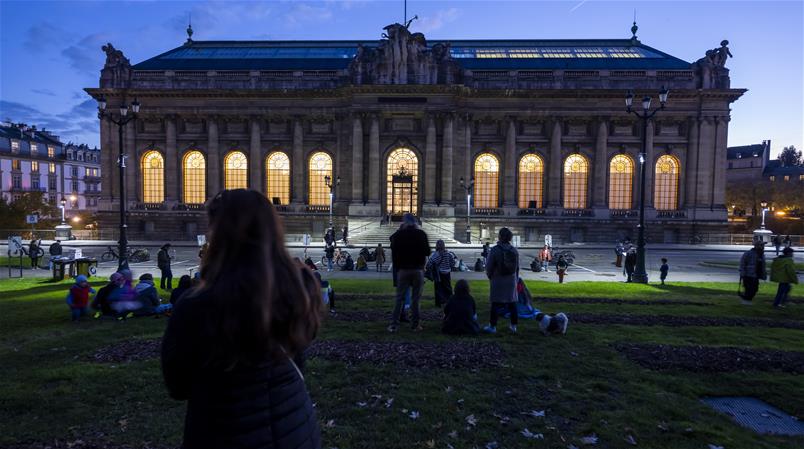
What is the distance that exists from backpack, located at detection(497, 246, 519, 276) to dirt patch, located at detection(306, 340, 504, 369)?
1524mm

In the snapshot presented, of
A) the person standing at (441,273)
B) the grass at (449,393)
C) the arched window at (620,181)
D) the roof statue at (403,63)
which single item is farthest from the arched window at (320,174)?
the grass at (449,393)

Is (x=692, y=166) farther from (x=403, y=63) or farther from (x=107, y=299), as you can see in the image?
(x=107, y=299)

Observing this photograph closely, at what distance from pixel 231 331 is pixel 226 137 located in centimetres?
5120

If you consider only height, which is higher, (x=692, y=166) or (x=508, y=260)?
(x=692, y=166)

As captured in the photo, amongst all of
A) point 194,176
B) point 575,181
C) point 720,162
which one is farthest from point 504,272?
point 720,162

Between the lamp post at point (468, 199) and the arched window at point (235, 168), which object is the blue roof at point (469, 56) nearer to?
the arched window at point (235, 168)

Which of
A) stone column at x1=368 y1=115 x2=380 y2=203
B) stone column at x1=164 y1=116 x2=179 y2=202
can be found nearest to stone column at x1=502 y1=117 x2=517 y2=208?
stone column at x1=368 y1=115 x2=380 y2=203

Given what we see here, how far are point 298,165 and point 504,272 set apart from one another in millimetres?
42237

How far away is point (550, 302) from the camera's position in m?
14.1

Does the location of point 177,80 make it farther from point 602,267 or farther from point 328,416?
point 328,416

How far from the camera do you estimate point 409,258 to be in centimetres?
980

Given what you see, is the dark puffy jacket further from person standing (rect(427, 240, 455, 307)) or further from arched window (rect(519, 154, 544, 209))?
arched window (rect(519, 154, 544, 209))

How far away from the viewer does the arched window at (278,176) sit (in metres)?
49.9

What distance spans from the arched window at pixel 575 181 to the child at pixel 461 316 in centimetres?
4186
